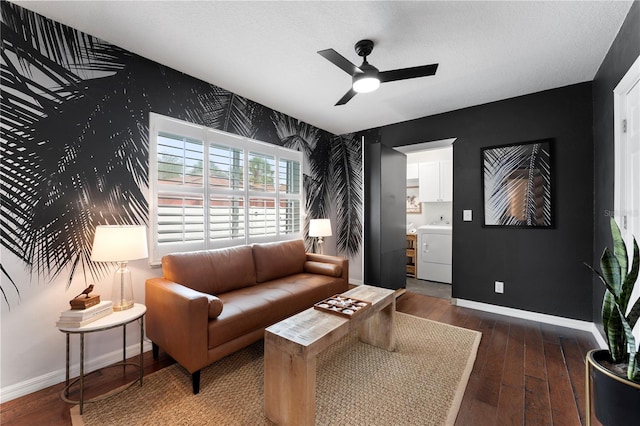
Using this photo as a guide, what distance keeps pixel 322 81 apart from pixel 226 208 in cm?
178

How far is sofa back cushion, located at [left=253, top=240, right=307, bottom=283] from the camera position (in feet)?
9.93

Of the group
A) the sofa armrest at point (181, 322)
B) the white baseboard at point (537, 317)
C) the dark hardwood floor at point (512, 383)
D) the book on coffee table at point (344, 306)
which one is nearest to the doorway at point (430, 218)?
the white baseboard at point (537, 317)

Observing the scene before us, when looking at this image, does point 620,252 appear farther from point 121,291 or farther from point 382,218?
point 121,291

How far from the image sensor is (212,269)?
100 inches

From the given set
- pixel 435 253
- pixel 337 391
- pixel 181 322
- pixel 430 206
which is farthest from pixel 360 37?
pixel 430 206

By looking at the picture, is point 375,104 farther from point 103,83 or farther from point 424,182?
point 103,83

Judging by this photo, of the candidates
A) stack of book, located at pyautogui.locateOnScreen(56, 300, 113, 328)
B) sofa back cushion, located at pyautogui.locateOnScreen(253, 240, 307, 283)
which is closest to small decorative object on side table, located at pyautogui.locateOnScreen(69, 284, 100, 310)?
stack of book, located at pyautogui.locateOnScreen(56, 300, 113, 328)

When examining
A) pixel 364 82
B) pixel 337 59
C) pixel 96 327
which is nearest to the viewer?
pixel 96 327

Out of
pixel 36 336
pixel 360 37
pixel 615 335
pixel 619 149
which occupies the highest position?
pixel 360 37

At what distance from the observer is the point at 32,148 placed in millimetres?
1872

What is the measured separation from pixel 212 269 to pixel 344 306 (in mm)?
1351

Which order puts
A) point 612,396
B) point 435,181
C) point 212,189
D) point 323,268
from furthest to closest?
point 435,181, point 323,268, point 212,189, point 612,396

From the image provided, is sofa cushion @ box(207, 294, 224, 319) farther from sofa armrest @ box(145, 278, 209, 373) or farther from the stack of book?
the stack of book

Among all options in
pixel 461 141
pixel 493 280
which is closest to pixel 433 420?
pixel 493 280
